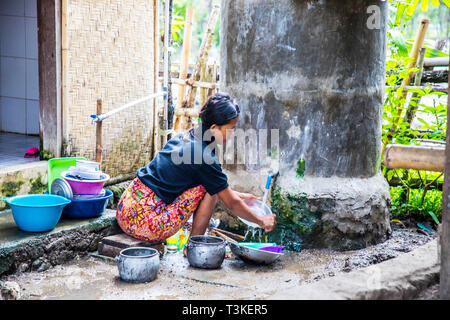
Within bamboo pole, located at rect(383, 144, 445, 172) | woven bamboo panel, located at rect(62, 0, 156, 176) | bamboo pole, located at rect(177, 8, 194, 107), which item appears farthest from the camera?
bamboo pole, located at rect(177, 8, 194, 107)

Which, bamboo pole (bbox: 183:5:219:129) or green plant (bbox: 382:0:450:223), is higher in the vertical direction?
bamboo pole (bbox: 183:5:219:129)

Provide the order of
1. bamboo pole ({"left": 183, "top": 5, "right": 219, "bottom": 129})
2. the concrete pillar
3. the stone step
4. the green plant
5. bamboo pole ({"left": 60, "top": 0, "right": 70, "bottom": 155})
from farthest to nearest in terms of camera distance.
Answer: bamboo pole ({"left": 183, "top": 5, "right": 219, "bottom": 129})
the green plant
bamboo pole ({"left": 60, "top": 0, "right": 70, "bottom": 155})
the concrete pillar
the stone step

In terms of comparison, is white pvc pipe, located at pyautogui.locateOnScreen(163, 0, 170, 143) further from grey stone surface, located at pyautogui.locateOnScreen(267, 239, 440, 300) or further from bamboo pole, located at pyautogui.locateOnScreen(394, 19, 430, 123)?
grey stone surface, located at pyautogui.locateOnScreen(267, 239, 440, 300)

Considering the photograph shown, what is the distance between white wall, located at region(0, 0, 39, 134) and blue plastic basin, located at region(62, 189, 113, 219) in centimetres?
235

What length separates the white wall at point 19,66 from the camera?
19.2ft

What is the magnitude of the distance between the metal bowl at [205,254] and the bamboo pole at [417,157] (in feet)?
4.98

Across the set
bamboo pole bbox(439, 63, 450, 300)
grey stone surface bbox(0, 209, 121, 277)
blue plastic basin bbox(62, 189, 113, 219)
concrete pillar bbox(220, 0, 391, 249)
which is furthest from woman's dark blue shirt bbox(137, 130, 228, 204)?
bamboo pole bbox(439, 63, 450, 300)

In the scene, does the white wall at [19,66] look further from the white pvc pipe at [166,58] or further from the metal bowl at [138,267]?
the metal bowl at [138,267]

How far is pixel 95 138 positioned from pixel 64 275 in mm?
1668

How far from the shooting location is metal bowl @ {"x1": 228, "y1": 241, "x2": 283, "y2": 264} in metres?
3.60

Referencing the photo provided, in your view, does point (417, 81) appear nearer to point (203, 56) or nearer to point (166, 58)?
point (166, 58)

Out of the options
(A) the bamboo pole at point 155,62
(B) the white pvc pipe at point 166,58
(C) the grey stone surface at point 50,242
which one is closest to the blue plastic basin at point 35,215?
(C) the grey stone surface at point 50,242

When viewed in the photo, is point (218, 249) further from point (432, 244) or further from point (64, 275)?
point (432, 244)
